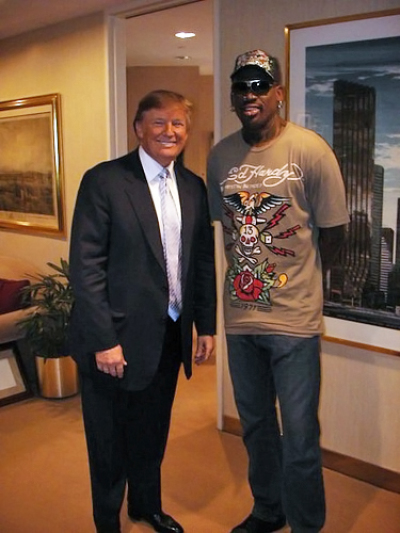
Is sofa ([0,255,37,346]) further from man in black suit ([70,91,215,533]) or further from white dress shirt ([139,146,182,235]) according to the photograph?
white dress shirt ([139,146,182,235])

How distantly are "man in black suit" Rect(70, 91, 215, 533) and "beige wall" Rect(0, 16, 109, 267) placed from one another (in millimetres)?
Answer: 1772

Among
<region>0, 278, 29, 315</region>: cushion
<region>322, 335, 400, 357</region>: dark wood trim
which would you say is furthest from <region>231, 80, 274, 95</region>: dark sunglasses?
<region>0, 278, 29, 315</region>: cushion

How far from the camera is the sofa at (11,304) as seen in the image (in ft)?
12.6

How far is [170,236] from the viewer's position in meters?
2.09

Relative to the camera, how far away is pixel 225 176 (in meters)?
2.15

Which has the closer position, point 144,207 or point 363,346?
point 144,207

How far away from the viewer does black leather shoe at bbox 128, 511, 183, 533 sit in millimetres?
2389

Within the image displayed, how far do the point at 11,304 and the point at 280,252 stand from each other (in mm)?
2401

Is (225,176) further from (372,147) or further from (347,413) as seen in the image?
(347,413)

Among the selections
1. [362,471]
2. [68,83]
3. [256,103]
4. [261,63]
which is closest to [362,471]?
[362,471]

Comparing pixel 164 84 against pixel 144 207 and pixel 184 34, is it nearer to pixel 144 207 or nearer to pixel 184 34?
pixel 184 34

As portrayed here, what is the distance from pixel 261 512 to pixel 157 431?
0.50 meters

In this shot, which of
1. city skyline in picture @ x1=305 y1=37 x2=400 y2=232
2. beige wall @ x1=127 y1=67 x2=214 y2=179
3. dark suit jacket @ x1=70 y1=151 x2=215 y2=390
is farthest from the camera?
beige wall @ x1=127 y1=67 x2=214 y2=179

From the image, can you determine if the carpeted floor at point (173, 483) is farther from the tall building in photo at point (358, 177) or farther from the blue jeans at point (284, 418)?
the tall building in photo at point (358, 177)
